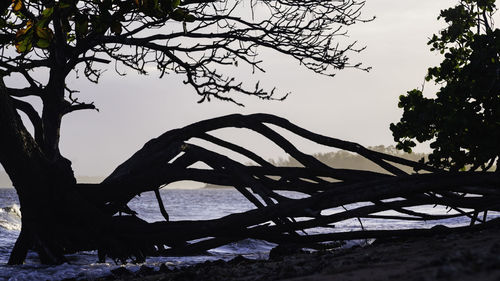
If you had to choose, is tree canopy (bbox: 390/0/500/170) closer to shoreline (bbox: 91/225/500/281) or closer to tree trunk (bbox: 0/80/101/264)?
shoreline (bbox: 91/225/500/281)

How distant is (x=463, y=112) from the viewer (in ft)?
25.8

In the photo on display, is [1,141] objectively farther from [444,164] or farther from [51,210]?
[444,164]

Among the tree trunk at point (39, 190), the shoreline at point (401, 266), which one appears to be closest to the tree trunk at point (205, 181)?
the tree trunk at point (39, 190)

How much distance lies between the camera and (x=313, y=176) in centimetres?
818

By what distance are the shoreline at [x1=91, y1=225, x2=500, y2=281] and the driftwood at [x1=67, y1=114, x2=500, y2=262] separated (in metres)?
0.68

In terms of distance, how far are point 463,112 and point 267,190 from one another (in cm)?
282

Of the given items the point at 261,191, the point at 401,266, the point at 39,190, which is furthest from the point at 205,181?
the point at 401,266

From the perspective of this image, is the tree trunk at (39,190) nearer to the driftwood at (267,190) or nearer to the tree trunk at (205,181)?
the tree trunk at (205,181)

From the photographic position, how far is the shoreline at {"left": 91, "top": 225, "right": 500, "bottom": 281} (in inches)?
145

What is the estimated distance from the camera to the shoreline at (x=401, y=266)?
12.1ft

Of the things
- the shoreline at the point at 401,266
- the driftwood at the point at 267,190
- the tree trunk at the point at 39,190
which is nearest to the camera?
the shoreline at the point at 401,266

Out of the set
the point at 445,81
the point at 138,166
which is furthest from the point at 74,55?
the point at 445,81

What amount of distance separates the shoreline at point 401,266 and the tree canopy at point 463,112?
1.49 meters

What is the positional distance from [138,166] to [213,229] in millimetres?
1814
